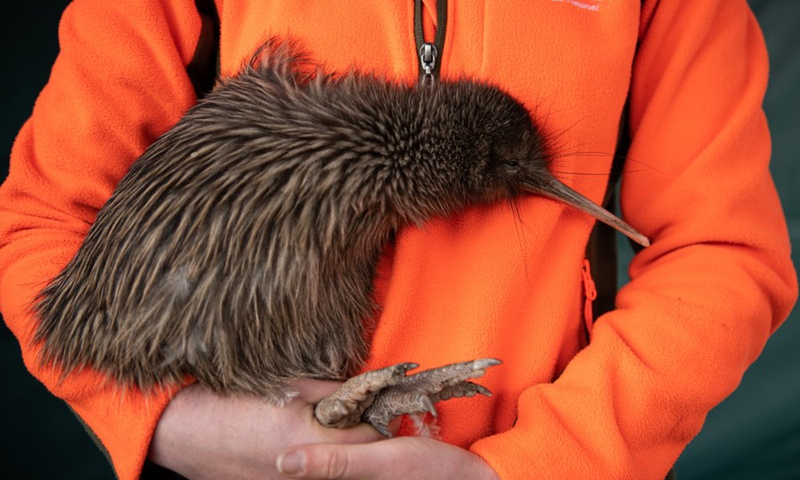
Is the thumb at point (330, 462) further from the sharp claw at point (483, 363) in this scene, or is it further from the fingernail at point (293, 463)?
the sharp claw at point (483, 363)

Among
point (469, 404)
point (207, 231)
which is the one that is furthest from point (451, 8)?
point (469, 404)

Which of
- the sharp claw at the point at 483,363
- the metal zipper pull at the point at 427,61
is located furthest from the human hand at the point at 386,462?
the metal zipper pull at the point at 427,61

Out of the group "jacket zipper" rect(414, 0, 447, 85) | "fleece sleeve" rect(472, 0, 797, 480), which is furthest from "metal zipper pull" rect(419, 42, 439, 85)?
"fleece sleeve" rect(472, 0, 797, 480)

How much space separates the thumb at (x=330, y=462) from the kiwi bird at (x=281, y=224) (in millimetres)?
73

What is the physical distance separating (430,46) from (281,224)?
34 centimetres

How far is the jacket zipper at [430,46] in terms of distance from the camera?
101 centimetres

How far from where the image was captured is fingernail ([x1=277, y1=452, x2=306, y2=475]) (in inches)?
31.5

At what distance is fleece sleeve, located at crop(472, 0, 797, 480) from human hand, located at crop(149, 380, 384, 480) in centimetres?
23

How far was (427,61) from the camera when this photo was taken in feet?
3.36

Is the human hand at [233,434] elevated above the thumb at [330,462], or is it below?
below

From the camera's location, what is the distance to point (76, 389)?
3.15 ft

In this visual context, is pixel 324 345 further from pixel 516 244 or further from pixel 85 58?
pixel 85 58

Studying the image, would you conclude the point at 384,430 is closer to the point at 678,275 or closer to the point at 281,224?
the point at 281,224

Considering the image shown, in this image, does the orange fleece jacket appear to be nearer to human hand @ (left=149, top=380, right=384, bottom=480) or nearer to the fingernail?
human hand @ (left=149, top=380, right=384, bottom=480)
